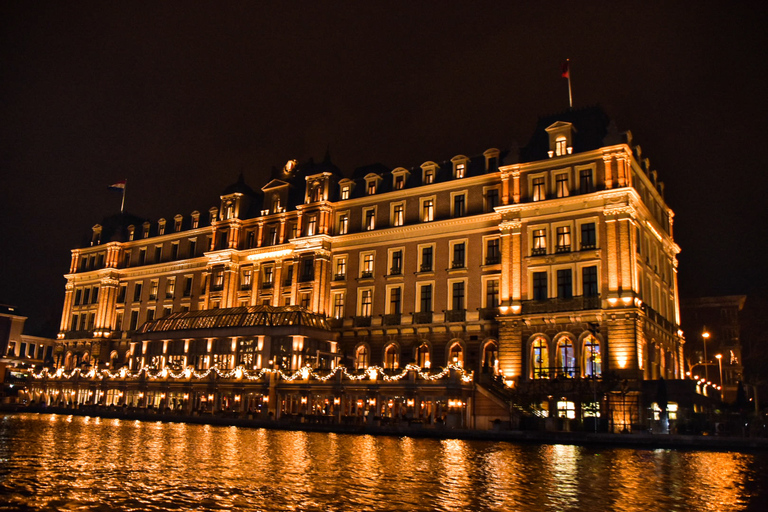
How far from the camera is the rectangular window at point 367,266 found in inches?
2557

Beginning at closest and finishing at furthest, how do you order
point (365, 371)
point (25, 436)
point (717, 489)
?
1. point (717, 489)
2. point (25, 436)
3. point (365, 371)

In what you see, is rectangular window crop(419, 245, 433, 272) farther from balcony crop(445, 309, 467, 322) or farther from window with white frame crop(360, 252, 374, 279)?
window with white frame crop(360, 252, 374, 279)

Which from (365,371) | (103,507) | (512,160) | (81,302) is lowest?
(103,507)

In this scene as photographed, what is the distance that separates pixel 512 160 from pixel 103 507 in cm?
4770

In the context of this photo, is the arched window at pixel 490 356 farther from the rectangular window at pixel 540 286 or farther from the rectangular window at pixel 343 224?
the rectangular window at pixel 343 224

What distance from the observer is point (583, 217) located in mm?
53000

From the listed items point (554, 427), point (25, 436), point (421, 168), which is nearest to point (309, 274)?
point (421, 168)

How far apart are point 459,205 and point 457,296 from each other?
8437 millimetres

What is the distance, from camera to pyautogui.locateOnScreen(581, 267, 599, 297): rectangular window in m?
51.3

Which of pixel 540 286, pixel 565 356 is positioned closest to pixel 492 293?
pixel 540 286

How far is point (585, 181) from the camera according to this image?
53.8 m

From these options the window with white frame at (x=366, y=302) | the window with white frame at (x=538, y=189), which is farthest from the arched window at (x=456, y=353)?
the window with white frame at (x=538, y=189)

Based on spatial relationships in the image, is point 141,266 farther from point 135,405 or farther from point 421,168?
point 421,168

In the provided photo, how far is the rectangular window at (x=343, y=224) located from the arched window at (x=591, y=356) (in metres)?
27.3
